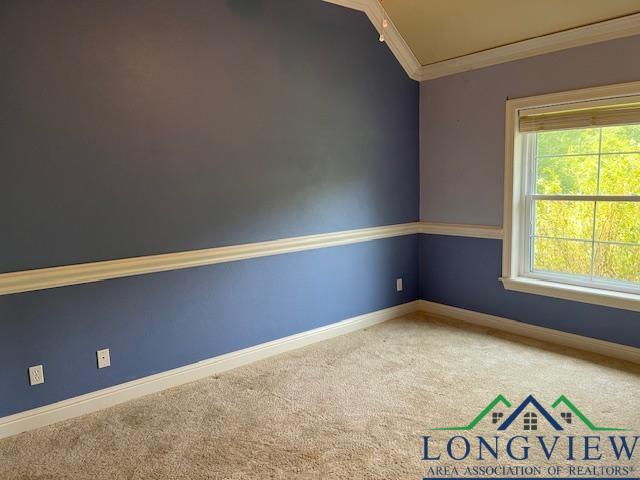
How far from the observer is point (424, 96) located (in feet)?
14.2

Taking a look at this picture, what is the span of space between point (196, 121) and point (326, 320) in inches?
72.1

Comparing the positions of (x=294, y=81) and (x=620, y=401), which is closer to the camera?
(x=620, y=401)

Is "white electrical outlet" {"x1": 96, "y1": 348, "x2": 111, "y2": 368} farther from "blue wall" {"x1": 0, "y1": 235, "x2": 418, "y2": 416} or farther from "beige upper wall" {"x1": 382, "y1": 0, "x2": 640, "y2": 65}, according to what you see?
"beige upper wall" {"x1": 382, "y1": 0, "x2": 640, "y2": 65}

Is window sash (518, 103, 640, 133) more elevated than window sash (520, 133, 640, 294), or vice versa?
window sash (518, 103, 640, 133)

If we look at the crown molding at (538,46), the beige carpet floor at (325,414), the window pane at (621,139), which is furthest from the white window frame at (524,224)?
the beige carpet floor at (325,414)

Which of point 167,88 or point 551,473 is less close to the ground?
point 167,88

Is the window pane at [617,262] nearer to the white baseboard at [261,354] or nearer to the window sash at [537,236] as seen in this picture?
the window sash at [537,236]

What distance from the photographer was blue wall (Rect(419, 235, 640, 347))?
10.9ft

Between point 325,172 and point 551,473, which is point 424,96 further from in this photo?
point 551,473

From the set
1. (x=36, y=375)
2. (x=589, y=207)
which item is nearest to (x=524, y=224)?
(x=589, y=207)

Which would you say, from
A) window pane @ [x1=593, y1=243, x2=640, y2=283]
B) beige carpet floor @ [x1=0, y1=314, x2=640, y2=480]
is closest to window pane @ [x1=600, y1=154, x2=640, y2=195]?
window pane @ [x1=593, y1=243, x2=640, y2=283]

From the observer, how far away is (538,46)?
3.46 m

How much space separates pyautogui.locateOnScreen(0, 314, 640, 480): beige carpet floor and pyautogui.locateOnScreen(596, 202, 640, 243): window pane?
87cm

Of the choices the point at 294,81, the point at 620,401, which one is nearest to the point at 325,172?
the point at 294,81
